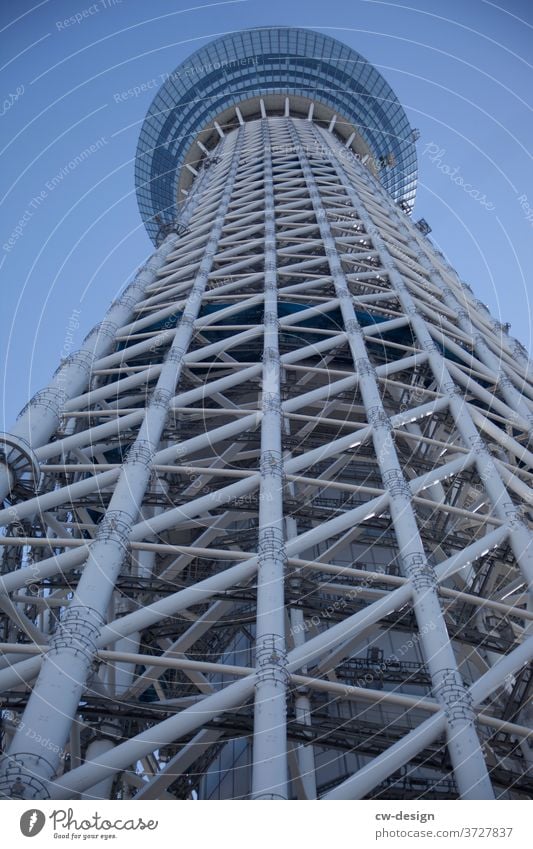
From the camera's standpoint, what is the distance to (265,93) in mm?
79438

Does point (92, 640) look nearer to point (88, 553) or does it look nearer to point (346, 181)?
point (88, 553)

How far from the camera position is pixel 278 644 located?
1400 cm

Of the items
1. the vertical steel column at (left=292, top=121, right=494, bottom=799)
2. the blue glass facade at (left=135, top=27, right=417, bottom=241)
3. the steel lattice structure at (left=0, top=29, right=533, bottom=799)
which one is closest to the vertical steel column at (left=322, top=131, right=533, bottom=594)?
the steel lattice structure at (left=0, top=29, right=533, bottom=799)

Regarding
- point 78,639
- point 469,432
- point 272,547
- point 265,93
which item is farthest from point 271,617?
point 265,93

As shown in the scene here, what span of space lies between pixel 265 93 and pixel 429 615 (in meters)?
74.3

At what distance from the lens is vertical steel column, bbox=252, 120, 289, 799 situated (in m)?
11.6

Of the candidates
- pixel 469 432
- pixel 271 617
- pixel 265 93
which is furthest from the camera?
pixel 265 93

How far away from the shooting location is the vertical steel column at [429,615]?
42.1 ft

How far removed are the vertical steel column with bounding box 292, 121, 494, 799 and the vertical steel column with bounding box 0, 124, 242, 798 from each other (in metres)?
6.16

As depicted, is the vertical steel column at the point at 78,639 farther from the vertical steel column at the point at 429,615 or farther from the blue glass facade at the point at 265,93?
the blue glass facade at the point at 265,93

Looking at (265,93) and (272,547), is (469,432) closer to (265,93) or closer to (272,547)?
(272,547)

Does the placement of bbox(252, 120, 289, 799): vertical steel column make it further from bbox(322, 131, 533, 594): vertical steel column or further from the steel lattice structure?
bbox(322, 131, 533, 594): vertical steel column

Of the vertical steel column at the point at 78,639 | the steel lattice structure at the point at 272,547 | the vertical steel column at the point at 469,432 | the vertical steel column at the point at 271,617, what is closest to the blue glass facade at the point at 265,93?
the steel lattice structure at the point at 272,547
